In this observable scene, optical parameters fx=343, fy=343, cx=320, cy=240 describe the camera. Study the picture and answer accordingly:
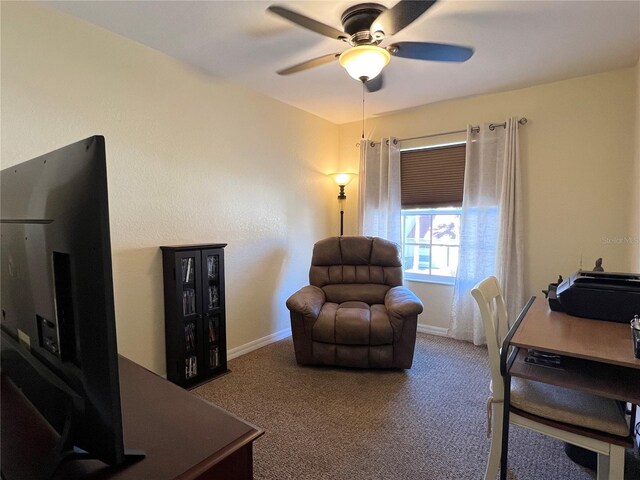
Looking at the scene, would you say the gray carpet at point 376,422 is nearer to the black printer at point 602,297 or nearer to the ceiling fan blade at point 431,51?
the black printer at point 602,297

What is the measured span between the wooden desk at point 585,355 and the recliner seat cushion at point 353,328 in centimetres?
126

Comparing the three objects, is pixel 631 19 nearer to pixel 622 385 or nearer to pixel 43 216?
pixel 622 385

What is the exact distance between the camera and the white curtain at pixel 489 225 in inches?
129

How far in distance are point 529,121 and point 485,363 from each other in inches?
90.9

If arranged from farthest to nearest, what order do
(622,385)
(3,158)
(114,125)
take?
(114,125) < (3,158) < (622,385)

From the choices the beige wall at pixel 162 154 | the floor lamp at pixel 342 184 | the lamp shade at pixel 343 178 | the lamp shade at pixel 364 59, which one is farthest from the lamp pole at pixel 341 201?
the lamp shade at pixel 364 59

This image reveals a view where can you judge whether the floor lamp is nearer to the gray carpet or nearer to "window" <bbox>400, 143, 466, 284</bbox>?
"window" <bbox>400, 143, 466, 284</bbox>

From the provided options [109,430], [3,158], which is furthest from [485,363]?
[3,158]

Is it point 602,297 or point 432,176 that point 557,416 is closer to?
point 602,297

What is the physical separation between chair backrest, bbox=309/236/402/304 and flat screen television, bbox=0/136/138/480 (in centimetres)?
283

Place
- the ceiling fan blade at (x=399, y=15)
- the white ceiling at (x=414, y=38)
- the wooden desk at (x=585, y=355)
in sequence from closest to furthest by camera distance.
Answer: the wooden desk at (x=585, y=355) < the ceiling fan blade at (x=399, y=15) < the white ceiling at (x=414, y=38)

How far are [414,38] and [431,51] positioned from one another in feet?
1.31

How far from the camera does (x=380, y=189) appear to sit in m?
4.09

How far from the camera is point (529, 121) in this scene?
328cm
